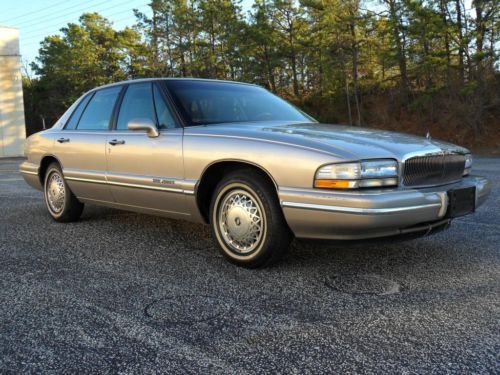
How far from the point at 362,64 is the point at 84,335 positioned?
3182 cm

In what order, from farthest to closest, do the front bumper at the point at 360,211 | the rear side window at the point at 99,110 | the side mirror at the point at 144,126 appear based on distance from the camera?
the rear side window at the point at 99,110, the side mirror at the point at 144,126, the front bumper at the point at 360,211

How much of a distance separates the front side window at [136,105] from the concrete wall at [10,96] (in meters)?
27.2

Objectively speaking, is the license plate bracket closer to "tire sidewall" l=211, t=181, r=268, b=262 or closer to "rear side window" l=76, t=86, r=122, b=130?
"tire sidewall" l=211, t=181, r=268, b=262

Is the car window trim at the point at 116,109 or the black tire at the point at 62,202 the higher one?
the car window trim at the point at 116,109

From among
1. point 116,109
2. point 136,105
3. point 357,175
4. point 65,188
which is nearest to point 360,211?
point 357,175

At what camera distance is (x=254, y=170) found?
380cm

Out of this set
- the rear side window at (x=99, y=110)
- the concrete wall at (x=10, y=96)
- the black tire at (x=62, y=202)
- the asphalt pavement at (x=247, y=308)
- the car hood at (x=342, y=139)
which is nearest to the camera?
the asphalt pavement at (x=247, y=308)

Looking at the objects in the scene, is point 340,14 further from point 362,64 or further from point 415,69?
point 415,69

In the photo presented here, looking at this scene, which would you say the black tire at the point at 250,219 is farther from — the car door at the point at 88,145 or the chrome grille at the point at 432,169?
the car door at the point at 88,145

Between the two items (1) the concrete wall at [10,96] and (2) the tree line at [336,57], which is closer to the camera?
(2) the tree line at [336,57]

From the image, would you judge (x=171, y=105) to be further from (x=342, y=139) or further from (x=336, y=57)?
(x=336, y=57)

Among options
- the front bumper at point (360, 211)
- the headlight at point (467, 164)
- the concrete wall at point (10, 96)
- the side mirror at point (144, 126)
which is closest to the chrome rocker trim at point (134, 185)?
the side mirror at point (144, 126)

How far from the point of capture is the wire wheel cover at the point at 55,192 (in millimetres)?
5832

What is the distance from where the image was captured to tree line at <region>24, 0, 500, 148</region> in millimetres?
25188
